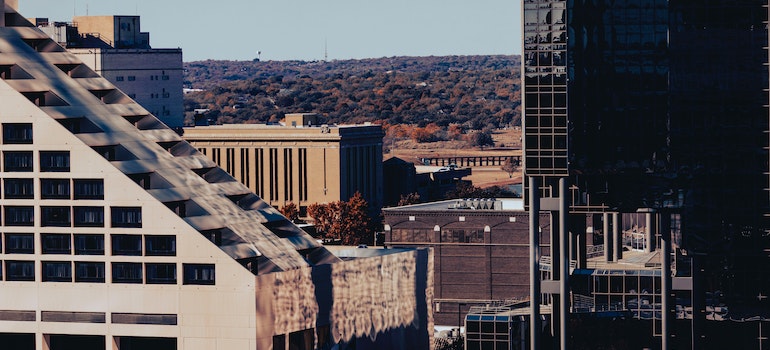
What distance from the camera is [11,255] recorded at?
114625 millimetres

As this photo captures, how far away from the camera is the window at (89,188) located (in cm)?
11269

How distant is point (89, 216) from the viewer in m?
113

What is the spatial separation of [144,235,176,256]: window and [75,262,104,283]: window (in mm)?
2755

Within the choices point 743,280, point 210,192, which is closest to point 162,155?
point 210,192

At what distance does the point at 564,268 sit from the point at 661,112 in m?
9.53

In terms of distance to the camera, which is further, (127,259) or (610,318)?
(610,318)

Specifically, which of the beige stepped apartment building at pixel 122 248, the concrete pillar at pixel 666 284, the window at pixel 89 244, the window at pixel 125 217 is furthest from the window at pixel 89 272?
the concrete pillar at pixel 666 284

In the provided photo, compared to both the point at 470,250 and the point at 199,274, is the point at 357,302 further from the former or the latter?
the point at 470,250

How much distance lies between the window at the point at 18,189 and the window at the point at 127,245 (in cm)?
517

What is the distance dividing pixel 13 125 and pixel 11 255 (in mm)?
6693

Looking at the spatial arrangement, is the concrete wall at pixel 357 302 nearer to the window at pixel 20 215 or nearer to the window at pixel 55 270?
the window at pixel 55 270

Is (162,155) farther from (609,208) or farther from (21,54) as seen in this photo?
(609,208)

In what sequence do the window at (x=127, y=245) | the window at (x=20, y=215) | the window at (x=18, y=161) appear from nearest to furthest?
the window at (x=127, y=245), the window at (x=18, y=161), the window at (x=20, y=215)

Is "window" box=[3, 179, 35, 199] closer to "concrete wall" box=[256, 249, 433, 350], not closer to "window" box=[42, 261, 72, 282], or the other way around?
"window" box=[42, 261, 72, 282]
